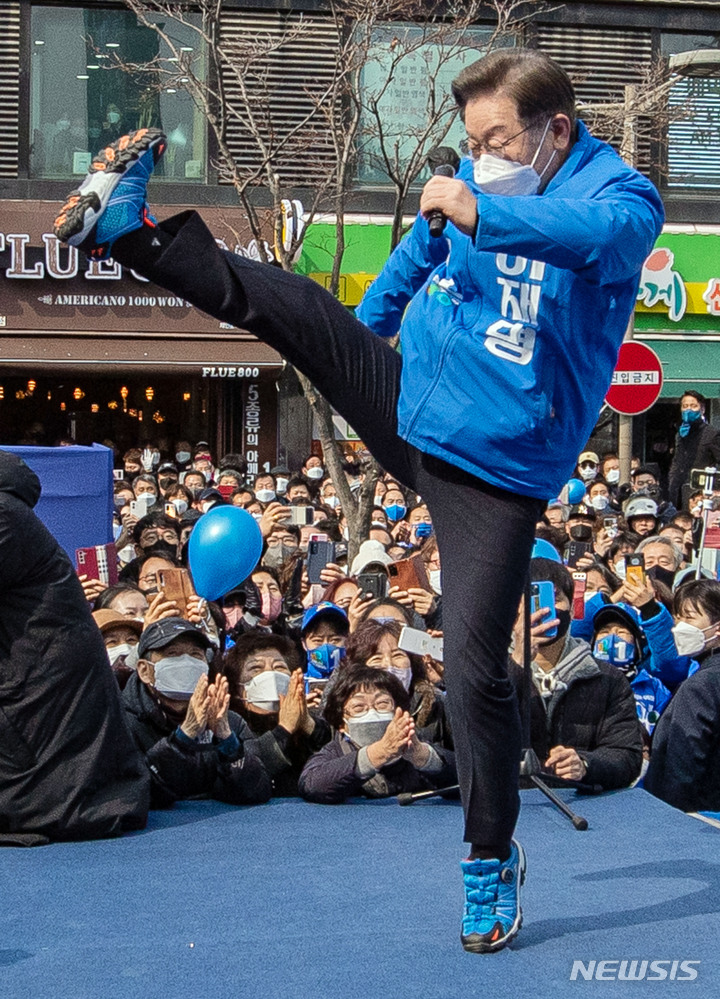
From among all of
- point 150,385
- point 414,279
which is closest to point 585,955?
point 414,279

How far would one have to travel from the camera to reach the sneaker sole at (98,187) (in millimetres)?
3066

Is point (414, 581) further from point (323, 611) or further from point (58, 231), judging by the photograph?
point (58, 231)

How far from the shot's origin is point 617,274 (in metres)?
2.92

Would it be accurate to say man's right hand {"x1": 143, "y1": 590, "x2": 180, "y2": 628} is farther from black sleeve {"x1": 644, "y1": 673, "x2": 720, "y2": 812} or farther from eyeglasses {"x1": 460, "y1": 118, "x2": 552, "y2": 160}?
eyeglasses {"x1": 460, "y1": 118, "x2": 552, "y2": 160}

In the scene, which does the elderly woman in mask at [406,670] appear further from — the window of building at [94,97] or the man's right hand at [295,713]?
the window of building at [94,97]

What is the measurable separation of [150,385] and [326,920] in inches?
684

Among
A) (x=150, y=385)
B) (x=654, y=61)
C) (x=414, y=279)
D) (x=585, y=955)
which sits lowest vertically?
(x=150, y=385)

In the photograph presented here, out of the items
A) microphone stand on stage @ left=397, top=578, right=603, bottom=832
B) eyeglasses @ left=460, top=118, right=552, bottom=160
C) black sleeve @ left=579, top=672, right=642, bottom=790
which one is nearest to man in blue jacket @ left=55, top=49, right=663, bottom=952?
eyeglasses @ left=460, top=118, right=552, bottom=160

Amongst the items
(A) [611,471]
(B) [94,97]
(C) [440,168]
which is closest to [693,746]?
(C) [440,168]

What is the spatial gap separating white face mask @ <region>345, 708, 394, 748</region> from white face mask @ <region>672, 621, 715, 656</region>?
1773 millimetres

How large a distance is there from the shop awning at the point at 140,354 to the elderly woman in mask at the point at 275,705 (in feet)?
44.4

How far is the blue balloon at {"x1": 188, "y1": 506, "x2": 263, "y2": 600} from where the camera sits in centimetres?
688

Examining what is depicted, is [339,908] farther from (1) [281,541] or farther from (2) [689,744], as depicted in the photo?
(1) [281,541]

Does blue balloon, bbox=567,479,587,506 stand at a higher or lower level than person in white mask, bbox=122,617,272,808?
lower
